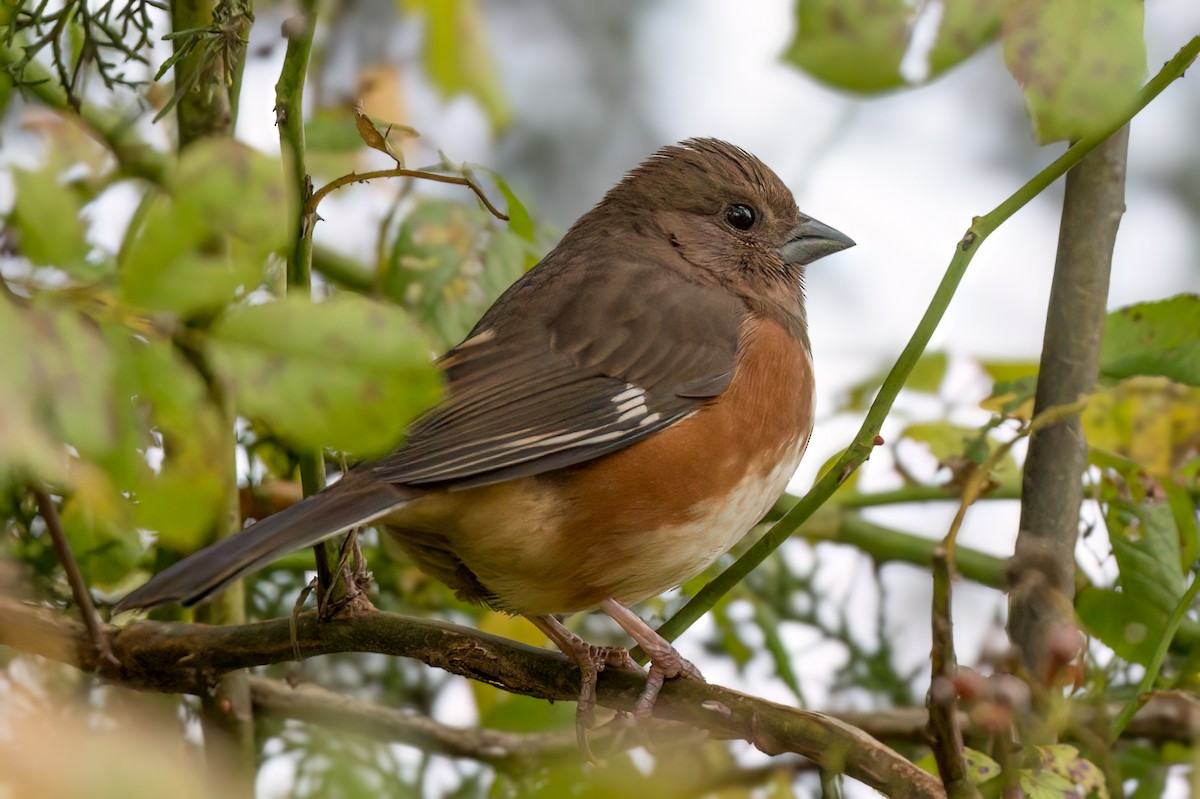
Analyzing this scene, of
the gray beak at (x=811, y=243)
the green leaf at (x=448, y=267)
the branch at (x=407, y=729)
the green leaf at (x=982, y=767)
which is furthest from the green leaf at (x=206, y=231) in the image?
the gray beak at (x=811, y=243)

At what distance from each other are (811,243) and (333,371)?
2.19 m

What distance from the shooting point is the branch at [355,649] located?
1.61 meters

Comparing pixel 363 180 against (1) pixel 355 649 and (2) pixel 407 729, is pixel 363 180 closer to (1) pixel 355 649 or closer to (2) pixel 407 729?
(1) pixel 355 649

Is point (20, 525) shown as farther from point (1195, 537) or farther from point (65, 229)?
point (1195, 537)

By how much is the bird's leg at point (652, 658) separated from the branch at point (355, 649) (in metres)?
0.03

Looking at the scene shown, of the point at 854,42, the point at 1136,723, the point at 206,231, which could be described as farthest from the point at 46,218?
the point at 1136,723

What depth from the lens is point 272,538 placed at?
1497 millimetres

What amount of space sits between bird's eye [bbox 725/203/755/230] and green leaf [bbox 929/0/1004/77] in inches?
74.2

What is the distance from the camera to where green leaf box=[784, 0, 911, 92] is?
0.84 meters

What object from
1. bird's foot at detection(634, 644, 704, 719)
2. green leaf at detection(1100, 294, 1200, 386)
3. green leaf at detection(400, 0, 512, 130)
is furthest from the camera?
green leaf at detection(400, 0, 512, 130)

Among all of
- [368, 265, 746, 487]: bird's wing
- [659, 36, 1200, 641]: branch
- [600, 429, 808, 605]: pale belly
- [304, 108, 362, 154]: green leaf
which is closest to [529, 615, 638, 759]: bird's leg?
[600, 429, 808, 605]: pale belly

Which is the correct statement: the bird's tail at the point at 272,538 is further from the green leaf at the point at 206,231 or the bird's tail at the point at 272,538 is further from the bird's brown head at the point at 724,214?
the bird's brown head at the point at 724,214

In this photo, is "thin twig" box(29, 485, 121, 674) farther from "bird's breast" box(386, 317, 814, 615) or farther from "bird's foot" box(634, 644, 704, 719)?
"bird's foot" box(634, 644, 704, 719)

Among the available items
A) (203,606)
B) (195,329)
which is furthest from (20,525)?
(195,329)
